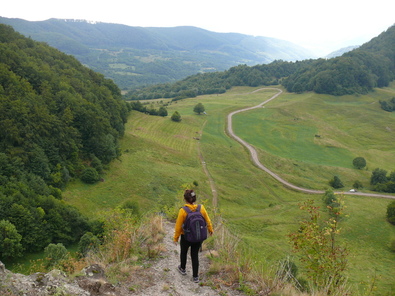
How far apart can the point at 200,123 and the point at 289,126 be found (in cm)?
3483

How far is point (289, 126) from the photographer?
334 feet

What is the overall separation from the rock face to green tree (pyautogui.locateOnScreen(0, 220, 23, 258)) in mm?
21686

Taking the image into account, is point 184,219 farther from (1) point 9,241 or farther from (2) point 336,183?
(2) point 336,183

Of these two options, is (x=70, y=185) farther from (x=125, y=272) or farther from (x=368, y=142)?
(x=368, y=142)

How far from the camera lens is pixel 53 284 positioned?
7.15 m

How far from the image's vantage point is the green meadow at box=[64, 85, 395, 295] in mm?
35500

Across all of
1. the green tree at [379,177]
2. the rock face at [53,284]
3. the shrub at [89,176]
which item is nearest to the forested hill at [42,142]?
the shrub at [89,176]

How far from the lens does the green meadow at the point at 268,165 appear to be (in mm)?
35500

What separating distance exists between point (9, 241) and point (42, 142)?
20102 millimetres

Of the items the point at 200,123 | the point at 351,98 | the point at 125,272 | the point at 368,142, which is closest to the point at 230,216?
the point at 125,272

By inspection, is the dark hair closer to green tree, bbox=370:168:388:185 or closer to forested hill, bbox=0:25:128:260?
forested hill, bbox=0:25:128:260

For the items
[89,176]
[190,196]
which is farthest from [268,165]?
[190,196]

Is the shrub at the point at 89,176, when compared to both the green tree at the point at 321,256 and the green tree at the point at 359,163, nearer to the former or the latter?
the green tree at the point at 321,256

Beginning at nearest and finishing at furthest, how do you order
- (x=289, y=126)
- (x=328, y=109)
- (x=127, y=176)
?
1. (x=127, y=176)
2. (x=289, y=126)
3. (x=328, y=109)
